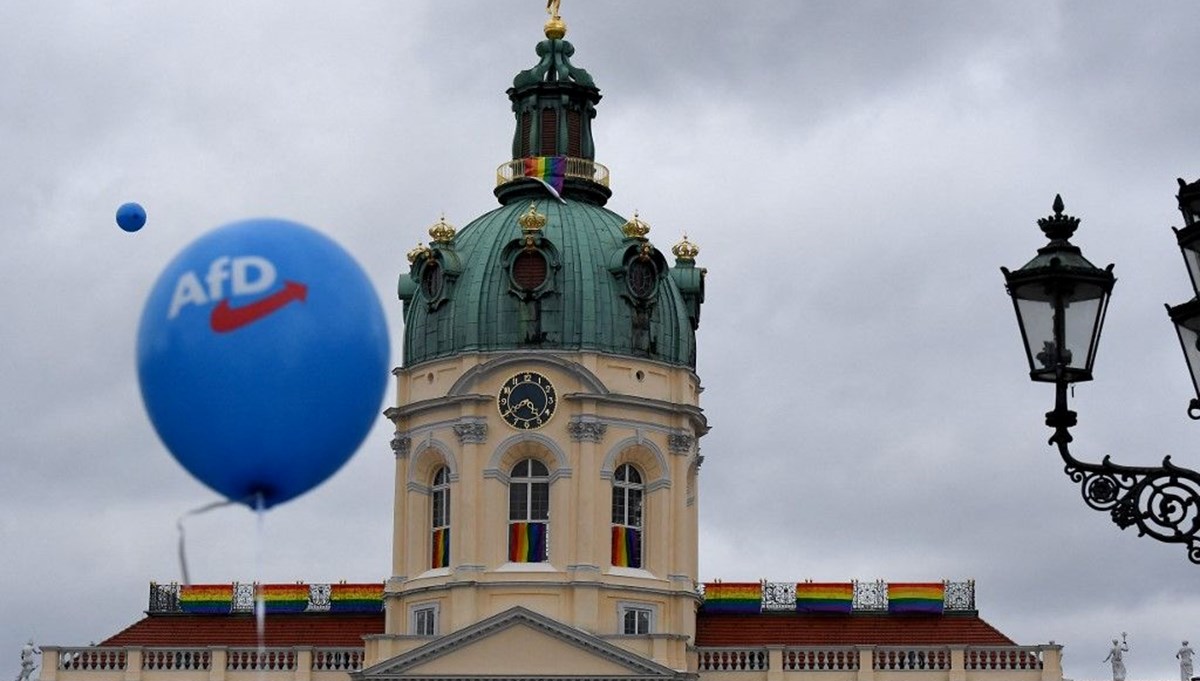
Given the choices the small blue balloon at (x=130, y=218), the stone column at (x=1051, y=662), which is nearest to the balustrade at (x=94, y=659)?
the stone column at (x=1051, y=662)

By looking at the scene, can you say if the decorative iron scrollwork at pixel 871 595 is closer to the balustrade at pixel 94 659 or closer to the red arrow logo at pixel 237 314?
the balustrade at pixel 94 659

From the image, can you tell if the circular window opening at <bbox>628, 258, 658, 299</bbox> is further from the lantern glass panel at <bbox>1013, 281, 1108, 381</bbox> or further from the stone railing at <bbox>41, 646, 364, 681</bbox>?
the lantern glass panel at <bbox>1013, 281, 1108, 381</bbox>

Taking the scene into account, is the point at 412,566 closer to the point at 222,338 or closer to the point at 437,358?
the point at 437,358

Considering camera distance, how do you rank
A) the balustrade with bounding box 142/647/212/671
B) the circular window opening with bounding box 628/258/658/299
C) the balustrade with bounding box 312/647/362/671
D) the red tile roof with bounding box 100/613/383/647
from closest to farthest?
the balustrade with bounding box 312/647/362/671
the balustrade with bounding box 142/647/212/671
the circular window opening with bounding box 628/258/658/299
the red tile roof with bounding box 100/613/383/647

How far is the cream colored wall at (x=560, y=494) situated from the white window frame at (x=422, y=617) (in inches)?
7.8

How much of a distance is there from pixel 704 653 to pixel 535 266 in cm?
1272

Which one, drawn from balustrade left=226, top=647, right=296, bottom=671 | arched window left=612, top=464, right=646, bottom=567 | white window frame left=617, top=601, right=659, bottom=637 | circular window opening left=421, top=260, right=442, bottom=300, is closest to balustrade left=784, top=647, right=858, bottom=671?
white window frame left=617, top=601, right=659, bottom=637

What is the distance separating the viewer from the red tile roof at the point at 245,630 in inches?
3290

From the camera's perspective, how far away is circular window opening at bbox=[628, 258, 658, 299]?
81938 mm

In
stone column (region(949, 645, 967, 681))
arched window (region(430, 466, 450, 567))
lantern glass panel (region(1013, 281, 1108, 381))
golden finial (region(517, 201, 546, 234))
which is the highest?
golden finial (region(517, 201, 546, 234))

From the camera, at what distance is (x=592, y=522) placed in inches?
3150

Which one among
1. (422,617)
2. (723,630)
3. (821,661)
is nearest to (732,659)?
(821,661)

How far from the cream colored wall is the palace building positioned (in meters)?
0.07

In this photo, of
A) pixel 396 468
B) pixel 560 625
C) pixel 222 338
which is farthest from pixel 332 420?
pixel 396 468
